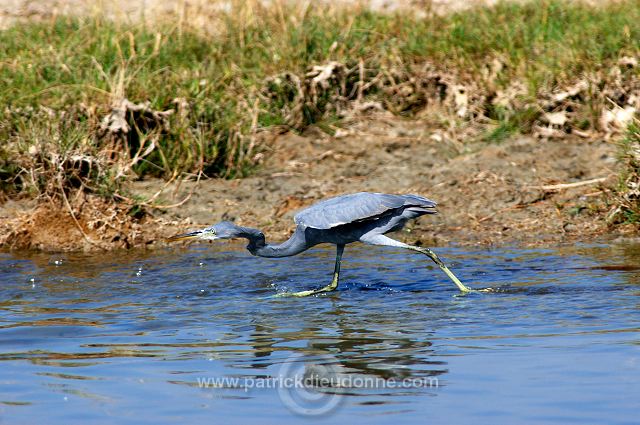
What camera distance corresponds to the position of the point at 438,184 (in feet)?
34.1

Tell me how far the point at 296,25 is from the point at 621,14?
11.0ft

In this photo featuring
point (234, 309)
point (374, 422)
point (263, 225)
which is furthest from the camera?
point (263, 225)

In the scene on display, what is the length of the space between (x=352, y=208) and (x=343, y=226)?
19 centimetres

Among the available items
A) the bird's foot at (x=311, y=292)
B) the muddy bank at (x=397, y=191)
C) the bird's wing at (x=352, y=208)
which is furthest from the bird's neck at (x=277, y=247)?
the muddy bank at (x=397, y=191)

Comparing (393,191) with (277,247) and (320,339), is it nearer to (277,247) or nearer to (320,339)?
(277,247)

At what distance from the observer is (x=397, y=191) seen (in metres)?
10.3

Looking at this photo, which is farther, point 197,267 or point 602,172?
point 602,172

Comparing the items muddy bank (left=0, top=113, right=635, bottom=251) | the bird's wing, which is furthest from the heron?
muddy bank (left=0, top=113, right=635, bottom=251)

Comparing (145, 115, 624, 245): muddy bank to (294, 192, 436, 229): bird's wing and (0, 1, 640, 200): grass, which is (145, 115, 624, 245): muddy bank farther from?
(294, 192, 436, 229): bird's wing

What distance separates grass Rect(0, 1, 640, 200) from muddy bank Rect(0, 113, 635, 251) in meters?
0.26

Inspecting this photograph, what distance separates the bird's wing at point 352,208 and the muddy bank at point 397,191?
5.43ft

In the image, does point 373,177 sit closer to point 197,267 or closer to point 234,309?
point 197,267

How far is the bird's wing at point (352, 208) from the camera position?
310 inches

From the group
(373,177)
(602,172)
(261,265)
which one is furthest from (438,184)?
(261,265)
